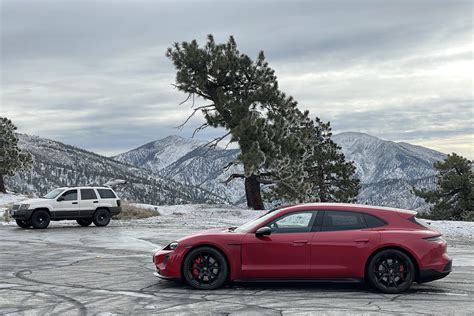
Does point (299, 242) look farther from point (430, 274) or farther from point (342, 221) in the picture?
point (430, 274)

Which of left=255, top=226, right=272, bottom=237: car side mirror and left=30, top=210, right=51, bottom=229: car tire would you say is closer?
left=255, top=226, right=272, bottom=237: car side mirror

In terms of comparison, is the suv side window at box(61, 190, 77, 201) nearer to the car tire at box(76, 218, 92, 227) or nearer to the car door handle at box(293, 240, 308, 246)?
the car tire at box(76, 218, 92, 227)

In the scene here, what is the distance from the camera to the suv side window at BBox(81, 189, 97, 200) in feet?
80.8

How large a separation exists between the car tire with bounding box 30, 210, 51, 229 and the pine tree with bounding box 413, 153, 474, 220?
31028 millimetres

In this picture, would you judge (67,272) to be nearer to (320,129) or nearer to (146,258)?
(146,258)

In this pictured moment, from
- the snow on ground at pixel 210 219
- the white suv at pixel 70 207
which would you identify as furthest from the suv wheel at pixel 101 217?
the snow on ground at pixel 210 219

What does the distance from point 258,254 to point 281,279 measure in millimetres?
534

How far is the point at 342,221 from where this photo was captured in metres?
9.43

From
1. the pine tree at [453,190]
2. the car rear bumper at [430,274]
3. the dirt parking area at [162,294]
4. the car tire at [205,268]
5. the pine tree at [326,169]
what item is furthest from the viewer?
the pine tree at [326,169]

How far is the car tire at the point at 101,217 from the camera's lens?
24641 mm

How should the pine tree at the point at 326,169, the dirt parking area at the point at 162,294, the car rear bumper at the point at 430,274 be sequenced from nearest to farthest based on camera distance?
the dirt parking area at the point at 162,294
the car rear bumper at the point at 430,274
the pine tree at the point at 326,169

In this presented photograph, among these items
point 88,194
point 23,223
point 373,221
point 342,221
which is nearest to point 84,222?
point 88,194

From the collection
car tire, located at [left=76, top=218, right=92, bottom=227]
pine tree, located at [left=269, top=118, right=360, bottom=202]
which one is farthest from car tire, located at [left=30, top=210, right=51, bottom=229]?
pine tree, located at [left=269, top=118, right=360, bottom=202]

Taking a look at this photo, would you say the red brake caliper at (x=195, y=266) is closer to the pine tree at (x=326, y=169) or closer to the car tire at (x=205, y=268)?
the car tire at (x=205, y=268)
